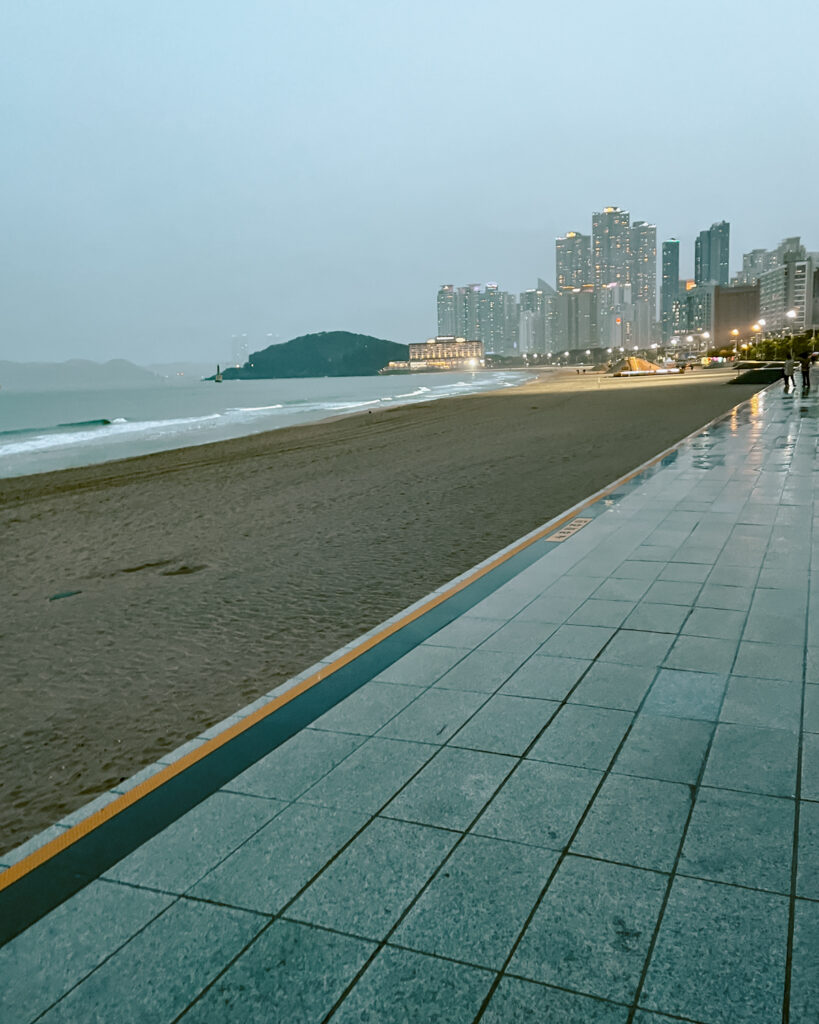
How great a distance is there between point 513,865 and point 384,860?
539 mm

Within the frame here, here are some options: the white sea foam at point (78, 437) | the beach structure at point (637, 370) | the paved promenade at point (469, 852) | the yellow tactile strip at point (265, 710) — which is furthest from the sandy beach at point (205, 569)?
the beach structure at point (637, 370)

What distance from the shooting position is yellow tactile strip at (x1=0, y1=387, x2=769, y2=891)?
361cm

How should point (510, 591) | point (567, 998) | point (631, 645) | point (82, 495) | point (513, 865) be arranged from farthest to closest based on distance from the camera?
point (82, 495)
point (510, 591)
point (631, 645)
point (513, 865)
point (567, 998)

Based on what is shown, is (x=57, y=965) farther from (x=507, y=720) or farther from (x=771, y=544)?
(x=771, y=544)

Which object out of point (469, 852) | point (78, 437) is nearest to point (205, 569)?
point (469, 852)

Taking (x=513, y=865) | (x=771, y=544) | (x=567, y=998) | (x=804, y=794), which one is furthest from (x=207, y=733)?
(x=771, y=544)

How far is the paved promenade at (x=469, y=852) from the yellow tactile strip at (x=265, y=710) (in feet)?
0.07

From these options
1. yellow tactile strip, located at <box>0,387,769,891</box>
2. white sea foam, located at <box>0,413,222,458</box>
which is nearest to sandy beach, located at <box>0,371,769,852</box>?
yellow tactile strip, located at <box>0,387,769,891</box>

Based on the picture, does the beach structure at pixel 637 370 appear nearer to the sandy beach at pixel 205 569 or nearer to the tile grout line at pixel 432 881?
the sandy beach at pixel 205 569

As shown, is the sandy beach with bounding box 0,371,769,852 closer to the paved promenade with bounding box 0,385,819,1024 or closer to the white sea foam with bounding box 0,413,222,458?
the paved promenade with bounding box 0,385,819,1024

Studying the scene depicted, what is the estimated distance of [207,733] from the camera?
15.7 ft

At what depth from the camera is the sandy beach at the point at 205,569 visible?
5215 mm

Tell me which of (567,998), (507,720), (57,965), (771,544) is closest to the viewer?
(567,998)

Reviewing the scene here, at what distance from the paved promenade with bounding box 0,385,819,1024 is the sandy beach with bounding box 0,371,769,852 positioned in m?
0.70
